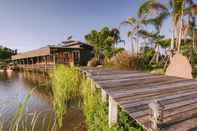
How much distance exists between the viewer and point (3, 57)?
42094mm

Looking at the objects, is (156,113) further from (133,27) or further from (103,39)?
(103,39)

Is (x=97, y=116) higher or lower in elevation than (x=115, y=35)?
lower

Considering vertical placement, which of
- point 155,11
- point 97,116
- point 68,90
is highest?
point 155,11

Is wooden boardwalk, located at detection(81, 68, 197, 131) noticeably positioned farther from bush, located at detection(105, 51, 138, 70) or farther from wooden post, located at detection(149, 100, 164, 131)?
bush, located at detection(105, 51, 138, 70)

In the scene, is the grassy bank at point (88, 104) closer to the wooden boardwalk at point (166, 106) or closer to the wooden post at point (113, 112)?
the wooden post at point (113, 112)

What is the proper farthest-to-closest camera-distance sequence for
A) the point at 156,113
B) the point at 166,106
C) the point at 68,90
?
the point at 68,90
the point at 166,106
the point at 156,113

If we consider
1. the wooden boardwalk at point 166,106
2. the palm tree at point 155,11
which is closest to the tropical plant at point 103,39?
the palm tree at point 155,11

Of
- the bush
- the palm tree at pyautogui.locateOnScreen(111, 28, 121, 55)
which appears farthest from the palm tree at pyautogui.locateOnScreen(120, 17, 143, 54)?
the bush

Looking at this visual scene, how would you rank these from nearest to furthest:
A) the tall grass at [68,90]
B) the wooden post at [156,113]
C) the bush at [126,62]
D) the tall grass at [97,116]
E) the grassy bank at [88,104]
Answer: the wooden post at [156,113], the grassy bank at [88,104], the tall grass at [97,116], the tall grass at [68,90], the bush at [126,62]

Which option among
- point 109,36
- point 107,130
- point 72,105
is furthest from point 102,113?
point 109,36

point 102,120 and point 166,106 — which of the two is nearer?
point 166,106

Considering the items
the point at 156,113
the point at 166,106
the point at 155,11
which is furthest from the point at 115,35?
the point at 156,113

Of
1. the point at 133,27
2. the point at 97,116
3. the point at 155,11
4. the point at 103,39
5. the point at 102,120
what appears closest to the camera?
the point at 102,120

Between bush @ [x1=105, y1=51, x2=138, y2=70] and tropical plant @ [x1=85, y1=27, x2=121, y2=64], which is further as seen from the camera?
tropical plant @ [x1=85, y1=27, x2=121, y2=64]
